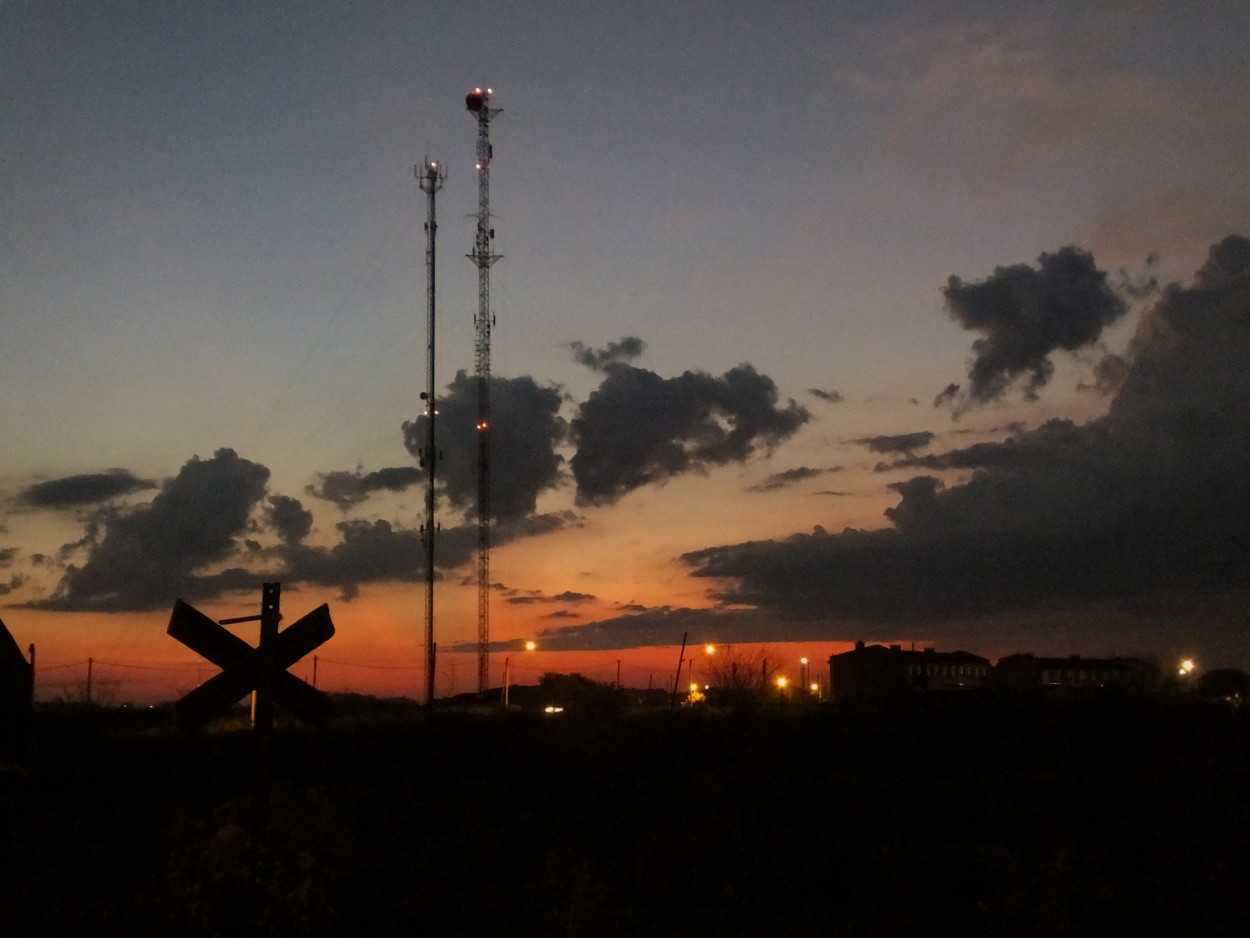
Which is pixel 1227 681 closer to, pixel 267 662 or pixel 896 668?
pixel 896 668

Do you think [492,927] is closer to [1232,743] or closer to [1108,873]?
[1108,873]

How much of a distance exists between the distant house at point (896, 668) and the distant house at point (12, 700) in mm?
47263

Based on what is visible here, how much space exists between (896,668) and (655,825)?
133 feet

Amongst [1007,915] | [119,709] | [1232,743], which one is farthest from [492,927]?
[119,709]

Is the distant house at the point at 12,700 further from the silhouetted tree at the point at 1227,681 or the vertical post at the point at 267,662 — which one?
the silhouetted tree at the point at 1227,681

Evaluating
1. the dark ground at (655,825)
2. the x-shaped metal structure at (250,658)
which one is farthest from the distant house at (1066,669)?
the x-shaped metal structure at (250,658)

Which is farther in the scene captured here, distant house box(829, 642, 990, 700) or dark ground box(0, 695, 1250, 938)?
distant house box(829, 642, 990, 700)

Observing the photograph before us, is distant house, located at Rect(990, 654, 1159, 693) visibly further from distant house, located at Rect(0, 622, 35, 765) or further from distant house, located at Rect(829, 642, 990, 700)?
distant house, located at Rect(0, 622, 35, 765)

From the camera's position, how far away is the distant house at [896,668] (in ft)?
190

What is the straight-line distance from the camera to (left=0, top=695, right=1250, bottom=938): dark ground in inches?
517

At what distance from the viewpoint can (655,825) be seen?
65.2ft

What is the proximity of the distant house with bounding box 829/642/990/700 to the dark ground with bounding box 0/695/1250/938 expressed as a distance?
74.2ft

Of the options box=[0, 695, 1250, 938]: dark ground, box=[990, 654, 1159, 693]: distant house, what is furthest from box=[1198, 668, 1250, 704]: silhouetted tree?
box=[0, 695, 1250, 938]: dark ground

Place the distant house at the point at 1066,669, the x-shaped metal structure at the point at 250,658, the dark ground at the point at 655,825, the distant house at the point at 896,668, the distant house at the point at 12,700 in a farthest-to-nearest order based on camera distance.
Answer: the distant house at the point at 1066,669
the distant house at the point at 896,668
the dark ground at the point at 655,825
the x-shaped metal structure at the point at 250,658
the distant house at the point at 12,700
